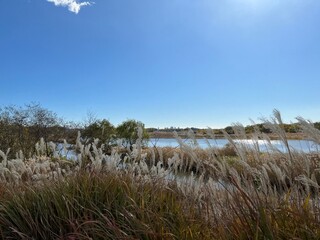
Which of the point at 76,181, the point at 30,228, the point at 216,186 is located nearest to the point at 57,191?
the point at 76,181

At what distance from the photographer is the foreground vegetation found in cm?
229

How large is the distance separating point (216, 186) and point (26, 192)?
2056mm

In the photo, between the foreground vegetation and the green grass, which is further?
the green grass

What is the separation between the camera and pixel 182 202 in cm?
330

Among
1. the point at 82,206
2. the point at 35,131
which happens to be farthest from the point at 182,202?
the point at 35,131

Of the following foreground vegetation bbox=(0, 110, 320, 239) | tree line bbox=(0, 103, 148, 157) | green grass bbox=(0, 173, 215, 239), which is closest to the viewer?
foreground vegetation bbox=(0, 110, 320, 239)

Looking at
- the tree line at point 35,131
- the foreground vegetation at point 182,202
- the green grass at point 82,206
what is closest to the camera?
the foreground vegetation at point 182,202

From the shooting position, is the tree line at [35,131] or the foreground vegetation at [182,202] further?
the tree line at [35,131]

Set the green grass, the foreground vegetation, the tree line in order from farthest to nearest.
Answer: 1. the tree line
2. the green grass
3. the foreground vegetation

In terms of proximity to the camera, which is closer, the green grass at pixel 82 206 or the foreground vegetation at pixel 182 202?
the foreground vegetation at pixel 182 202

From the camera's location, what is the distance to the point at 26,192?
370 centimetres

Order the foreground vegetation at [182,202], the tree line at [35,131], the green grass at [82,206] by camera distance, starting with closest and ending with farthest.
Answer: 1. the foreground vegetation at [182,202]
2. the green grass at [82,206]
3. the tree line at [35,131]

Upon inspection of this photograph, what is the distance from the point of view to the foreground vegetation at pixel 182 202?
2.29 metres

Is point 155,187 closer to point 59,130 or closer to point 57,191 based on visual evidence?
point 57,191
